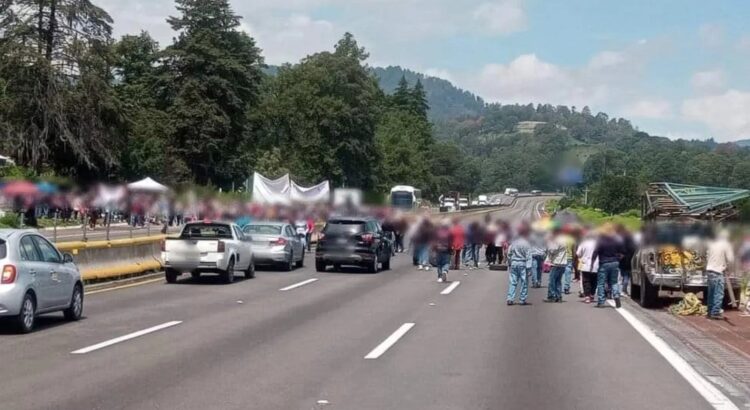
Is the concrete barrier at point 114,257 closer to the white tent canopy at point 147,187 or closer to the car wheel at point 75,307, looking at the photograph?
the car wheel at point 75,307

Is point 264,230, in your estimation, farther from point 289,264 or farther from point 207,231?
point 207,231

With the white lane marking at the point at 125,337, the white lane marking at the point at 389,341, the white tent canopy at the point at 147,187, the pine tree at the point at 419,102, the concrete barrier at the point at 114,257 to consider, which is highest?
the pine tree at the point at 419,102

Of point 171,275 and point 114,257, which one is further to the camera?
point 171,275

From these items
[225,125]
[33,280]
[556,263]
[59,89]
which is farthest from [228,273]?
[225,125]

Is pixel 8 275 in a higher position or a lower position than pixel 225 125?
lower

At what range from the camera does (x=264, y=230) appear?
3073cm

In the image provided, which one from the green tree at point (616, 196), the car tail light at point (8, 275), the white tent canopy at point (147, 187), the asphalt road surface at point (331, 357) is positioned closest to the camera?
the asphalt road surface at point (331, 357)

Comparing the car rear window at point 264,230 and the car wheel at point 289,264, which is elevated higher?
the car rear window at point 264,230

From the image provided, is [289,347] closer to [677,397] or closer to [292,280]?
[677,397]

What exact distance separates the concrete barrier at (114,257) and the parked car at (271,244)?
3.25 m

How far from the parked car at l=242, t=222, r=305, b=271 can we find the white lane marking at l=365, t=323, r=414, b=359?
13.7 meters

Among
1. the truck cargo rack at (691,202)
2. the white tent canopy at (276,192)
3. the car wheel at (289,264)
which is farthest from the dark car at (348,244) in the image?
the white tent canopy at (276,192)

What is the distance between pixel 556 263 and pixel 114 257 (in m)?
10.8

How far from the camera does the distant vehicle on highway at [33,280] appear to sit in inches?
555
